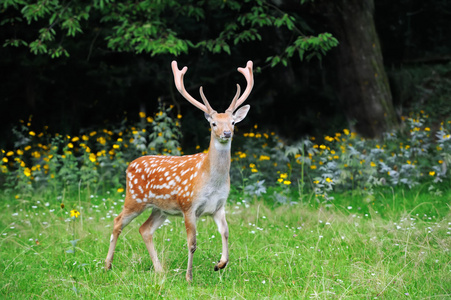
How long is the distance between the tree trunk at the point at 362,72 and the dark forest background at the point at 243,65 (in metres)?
0.02

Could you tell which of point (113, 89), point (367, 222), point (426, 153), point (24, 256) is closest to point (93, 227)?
point (24, 256)

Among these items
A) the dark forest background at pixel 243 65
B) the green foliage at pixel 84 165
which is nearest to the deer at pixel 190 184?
the green foliage at pixel 84 165

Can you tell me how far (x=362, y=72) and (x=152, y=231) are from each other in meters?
6.40

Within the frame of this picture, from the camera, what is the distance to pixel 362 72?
10.7m

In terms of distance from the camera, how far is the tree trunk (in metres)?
10.5

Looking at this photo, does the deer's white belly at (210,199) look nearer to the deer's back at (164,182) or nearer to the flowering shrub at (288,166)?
the deer's back at (164,182)

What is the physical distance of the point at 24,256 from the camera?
5.77 metres

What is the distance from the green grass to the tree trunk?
336 centimetres

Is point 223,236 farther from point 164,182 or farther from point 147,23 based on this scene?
point 147,23

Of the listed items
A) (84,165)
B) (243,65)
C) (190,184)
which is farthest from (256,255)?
(243,65)

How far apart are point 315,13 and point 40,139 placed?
5.45 meters

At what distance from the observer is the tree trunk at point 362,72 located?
34.6ft

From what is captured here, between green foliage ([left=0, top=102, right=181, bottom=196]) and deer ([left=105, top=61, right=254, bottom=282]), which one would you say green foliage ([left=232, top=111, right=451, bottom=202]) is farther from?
deer ([left=105, top=61, right=254, bottom=282])

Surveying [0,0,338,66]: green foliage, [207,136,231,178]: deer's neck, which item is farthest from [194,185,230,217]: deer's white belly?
[0,0,338,66]: green foliage
